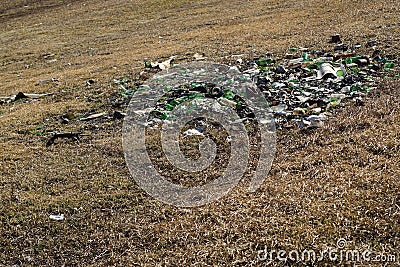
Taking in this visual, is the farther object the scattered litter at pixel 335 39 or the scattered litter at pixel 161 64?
the scattered litter at pixel 161 64

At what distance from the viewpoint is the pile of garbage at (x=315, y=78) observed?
843 cm

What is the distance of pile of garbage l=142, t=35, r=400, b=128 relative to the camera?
332 inches

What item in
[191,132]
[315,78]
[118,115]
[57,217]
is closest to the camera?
[57,217]

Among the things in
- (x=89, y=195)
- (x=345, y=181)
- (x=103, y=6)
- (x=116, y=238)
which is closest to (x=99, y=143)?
(x=89, y=195)

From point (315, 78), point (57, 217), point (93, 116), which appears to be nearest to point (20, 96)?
point (93, 116)

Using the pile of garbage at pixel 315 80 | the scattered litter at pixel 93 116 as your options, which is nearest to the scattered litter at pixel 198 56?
the pile of garbage at pixel 315 80

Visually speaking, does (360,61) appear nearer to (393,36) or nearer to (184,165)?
(393,36)

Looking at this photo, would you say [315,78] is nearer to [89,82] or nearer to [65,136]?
[65,136]

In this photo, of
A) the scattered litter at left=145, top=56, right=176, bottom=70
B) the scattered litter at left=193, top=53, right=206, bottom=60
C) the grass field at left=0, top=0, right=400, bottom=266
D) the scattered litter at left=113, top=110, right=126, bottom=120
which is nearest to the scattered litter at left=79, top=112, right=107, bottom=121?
A: the grass field at left=0, top=0, right=400, bottom=266

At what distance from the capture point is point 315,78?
32.4ft

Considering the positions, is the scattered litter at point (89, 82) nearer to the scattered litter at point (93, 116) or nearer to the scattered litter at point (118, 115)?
the scattered litter at point (93, 116)

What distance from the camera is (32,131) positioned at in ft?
30.9

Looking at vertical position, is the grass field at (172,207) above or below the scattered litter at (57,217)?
below

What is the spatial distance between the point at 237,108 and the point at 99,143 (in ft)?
9.22
